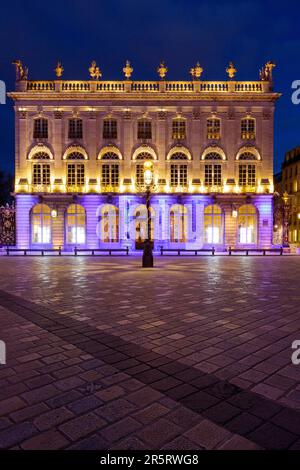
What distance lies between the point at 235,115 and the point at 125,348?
29.2 meters

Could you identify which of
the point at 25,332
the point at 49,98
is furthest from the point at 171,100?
the point at 25,332

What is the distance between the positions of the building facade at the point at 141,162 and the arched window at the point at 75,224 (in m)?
0.09

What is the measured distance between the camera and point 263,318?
656 centimetres

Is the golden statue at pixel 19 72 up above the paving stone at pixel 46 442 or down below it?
above

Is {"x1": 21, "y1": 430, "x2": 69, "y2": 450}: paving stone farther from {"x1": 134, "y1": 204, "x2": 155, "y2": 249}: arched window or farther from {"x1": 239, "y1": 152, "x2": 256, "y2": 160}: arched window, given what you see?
{"x1": 239, "y1": 152, "x2": 256, "y2": 160}: arched window

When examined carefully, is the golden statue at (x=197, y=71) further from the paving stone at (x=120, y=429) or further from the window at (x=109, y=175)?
the paving stone at (x=120, y=429)

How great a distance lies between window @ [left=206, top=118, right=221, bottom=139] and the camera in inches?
1185

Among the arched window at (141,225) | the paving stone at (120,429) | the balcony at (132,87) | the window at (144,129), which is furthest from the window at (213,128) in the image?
the paving stone at (120,429)

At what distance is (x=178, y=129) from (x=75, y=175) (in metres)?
10.3

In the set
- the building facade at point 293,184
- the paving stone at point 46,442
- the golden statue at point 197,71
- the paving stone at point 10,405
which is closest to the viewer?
the paving stone at point 46,442

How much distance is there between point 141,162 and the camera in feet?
97.6

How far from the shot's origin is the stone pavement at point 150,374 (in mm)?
2824

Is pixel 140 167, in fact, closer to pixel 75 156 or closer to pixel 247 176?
pixel 75 156

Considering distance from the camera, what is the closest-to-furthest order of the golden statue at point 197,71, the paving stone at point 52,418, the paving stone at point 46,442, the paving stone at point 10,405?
the paving stone at point 46,442 < the paving stone at point 52,418 < the paving stone at point 10,405 < the golden statue at point 197,71
